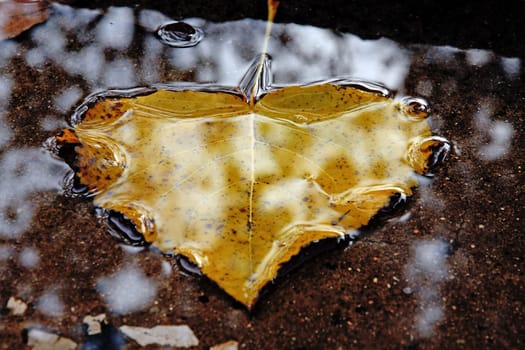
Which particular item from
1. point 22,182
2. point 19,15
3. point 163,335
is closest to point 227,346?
point 163,335

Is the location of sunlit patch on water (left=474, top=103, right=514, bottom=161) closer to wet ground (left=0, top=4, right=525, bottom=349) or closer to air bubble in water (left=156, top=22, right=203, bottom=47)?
wet ground (left=0, top=4, right=525, bottom=349)

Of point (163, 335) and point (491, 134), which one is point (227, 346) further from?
point (491, 134)

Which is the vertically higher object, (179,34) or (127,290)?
(179,34)

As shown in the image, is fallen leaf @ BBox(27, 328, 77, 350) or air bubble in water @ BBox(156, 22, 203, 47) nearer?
fallen leaf @ BBox(27, 328, 77, 350)

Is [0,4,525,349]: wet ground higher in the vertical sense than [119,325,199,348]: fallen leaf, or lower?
higher

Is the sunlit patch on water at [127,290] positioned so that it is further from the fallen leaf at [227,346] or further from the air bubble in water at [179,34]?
the air bubble in water at [179,34]

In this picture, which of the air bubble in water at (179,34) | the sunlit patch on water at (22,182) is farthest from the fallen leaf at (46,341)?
the air bubble in water at (179,34)

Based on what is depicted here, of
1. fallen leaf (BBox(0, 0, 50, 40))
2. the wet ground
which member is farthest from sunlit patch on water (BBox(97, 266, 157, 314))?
fallen leaf (BBox(0, 0, 50, 40))
